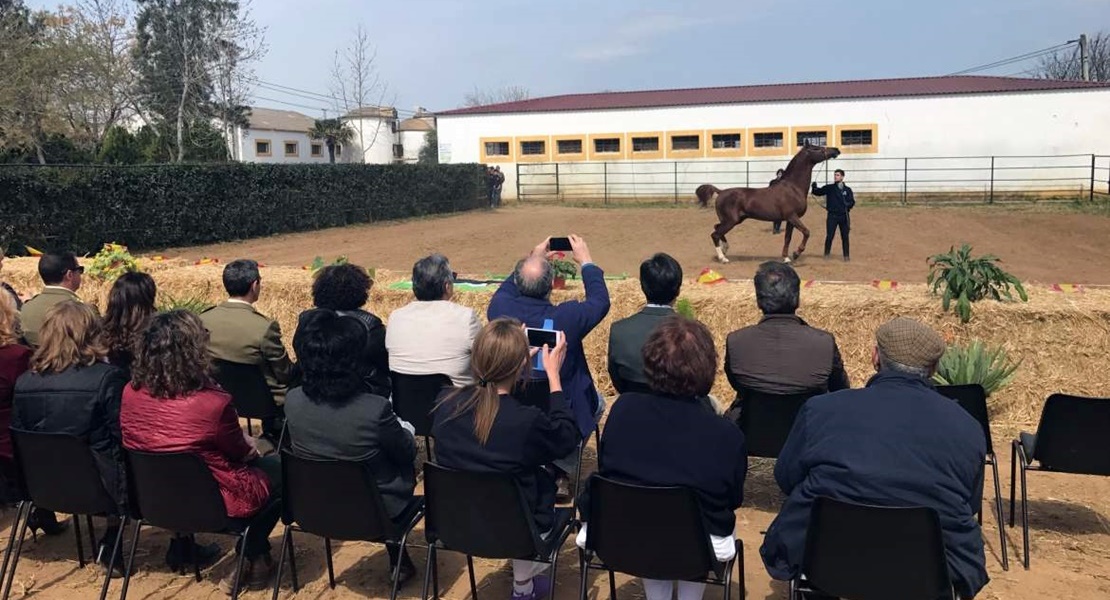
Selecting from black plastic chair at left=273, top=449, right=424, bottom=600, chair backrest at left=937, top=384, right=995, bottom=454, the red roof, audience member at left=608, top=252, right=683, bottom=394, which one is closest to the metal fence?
the red roof

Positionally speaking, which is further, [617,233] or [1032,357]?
[617,233]

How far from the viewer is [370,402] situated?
3299 millimetres

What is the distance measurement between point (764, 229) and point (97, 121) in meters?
24.9

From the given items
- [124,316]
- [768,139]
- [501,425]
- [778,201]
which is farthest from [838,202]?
[768,139]

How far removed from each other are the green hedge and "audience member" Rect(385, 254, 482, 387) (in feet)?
43.3

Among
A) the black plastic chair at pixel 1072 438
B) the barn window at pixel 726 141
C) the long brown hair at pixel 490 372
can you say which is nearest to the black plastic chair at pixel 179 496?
the long brown hair at pixel 490 372

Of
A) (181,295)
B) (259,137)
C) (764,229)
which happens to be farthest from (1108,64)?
(181,295)

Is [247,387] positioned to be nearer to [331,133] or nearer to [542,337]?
[542,337]

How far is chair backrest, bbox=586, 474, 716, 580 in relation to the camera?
2729 mm

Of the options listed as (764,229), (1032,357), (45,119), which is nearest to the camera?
(1032,357)

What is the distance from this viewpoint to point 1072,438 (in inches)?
148

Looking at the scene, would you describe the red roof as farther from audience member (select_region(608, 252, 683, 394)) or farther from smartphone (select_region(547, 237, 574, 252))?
audience member (select_region(608, 252, 683, 394))

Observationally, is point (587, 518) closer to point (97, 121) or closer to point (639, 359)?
point (639, 359)

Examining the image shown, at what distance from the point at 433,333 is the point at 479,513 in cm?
157
